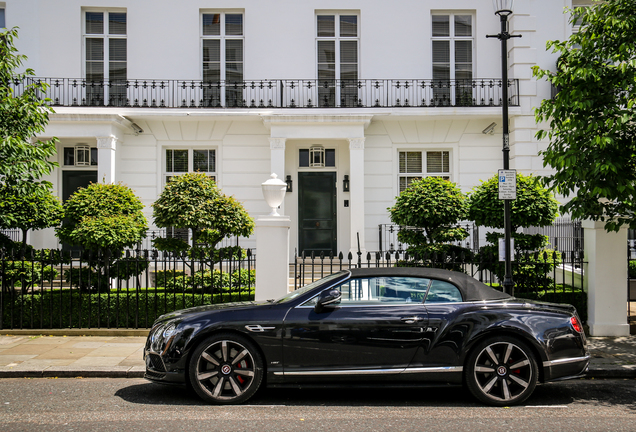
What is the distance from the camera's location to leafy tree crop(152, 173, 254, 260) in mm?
10641

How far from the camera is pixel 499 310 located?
5.70m

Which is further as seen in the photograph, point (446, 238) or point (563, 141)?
point (446, 238)

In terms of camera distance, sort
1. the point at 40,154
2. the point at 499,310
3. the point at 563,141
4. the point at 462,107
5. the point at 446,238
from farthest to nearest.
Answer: the point at 462,107 < the point at 446,238 < the point at 40,154 < the point at 563,141 < the point at 499,310

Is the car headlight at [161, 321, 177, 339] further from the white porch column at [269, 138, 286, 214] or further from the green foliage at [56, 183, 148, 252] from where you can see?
the white porch column at [269, 138, 286, 214]

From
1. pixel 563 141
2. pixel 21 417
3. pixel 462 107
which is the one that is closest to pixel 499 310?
pixel 563 141

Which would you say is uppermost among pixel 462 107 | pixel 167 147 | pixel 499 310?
pixel 462 107

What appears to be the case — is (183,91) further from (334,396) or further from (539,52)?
(334,396)

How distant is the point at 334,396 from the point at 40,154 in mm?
6659

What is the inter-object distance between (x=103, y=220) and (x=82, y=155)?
24.1 ft

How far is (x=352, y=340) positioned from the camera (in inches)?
221

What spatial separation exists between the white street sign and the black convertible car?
10.3 ft

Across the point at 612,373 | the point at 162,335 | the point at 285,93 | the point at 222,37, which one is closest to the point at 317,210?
the point at 285,93

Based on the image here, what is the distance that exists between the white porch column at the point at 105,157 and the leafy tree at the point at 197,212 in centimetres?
500

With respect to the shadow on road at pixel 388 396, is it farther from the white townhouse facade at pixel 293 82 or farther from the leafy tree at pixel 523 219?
the white townhouse facade at pixel 293 82
